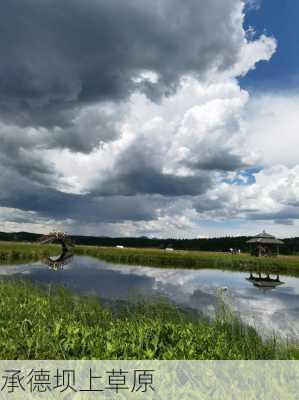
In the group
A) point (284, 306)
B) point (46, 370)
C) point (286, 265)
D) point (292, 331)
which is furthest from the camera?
point (286, 265)

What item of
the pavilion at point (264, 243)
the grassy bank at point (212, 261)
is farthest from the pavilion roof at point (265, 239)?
the grassy bank at point (212, 261)

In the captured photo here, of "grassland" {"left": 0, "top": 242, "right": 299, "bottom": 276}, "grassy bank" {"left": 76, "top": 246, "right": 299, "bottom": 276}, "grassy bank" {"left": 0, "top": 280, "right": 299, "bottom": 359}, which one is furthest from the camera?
"grassy bank" {"left": 76, "top": 246, "right": 299, "bottom": 276}

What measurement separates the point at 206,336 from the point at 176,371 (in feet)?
8.06

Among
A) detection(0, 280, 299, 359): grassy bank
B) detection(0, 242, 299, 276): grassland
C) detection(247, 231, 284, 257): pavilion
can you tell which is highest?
detection(247, 231, 284, 257): pavilion

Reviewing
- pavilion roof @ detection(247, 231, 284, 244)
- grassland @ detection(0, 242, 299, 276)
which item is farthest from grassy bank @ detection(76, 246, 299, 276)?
pavilion roof @ detection(247, 231, 284, 244)

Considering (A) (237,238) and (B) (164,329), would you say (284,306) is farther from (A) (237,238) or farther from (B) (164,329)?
(A) (237,238)

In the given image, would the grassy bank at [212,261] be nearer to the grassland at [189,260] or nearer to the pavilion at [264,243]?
the grassland at [189,260]

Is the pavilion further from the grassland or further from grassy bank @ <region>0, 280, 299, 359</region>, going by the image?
grassy bank @ <region>0, 280, 299, 359</region>

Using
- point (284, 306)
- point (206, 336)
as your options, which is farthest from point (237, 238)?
point (206, 336)

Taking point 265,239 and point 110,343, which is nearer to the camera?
point 110,343

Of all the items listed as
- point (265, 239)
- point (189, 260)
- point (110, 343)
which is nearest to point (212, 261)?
point (189, 260)

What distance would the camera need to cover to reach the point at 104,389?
6.55 metres

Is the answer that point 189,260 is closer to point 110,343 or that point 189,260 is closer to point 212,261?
point 212,261

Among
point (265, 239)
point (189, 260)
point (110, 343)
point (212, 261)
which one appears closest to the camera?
point (110, 343)
